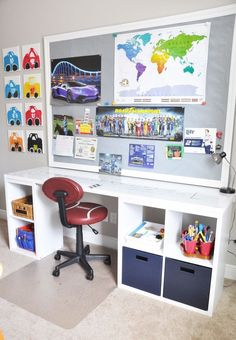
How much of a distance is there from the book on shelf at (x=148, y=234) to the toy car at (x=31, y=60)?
6.80 ft

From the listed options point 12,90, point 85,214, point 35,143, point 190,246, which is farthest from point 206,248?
point 12,90

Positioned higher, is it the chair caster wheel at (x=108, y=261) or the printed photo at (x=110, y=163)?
the printed photo at (x=110, y=163)

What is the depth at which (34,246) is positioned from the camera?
271 centimetres

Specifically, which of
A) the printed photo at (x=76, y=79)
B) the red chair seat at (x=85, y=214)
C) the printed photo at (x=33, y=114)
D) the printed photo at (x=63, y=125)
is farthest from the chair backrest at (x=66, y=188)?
the printed photo at (x=33, y=114)

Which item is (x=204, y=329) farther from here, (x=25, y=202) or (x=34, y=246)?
(x=25, y=202)

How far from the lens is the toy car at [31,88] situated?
10.1 ft

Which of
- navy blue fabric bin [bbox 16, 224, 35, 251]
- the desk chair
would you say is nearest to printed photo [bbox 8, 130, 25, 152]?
navy blue fabric bin [bbox 16, 224, 35, 251]

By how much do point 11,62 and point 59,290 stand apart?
2.58 meters

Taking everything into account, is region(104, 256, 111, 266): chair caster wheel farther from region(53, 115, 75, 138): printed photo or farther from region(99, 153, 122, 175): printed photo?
region(53, 115, 75, 138): printed photo

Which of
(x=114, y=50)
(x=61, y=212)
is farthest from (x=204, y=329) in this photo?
(x=114, y=50)

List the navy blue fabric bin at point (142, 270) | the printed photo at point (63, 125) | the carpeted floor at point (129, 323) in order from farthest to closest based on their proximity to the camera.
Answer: the printed photo at point (63, 125) → the navy blue fabric bin at point (142, 270) → the carpeted floor at point (129, 323)

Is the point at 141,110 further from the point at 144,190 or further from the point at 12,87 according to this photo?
the point at 12,87

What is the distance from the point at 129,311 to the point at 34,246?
122 cm

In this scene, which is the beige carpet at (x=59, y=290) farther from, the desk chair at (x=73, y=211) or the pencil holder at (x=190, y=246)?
the pencil holder at (x=190, y=246)
